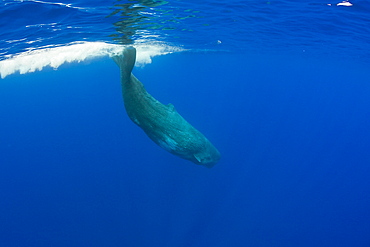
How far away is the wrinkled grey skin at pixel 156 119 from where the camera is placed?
785 cm

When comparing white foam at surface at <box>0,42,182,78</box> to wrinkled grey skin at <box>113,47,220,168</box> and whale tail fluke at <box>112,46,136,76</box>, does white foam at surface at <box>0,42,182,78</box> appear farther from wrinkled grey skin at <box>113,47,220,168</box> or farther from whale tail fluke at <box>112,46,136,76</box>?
wrinkled grey skin at <box>113,47,220,168</box>

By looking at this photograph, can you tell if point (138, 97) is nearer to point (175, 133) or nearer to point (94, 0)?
point (175, 133)

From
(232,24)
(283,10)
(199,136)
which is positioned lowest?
(199,136)

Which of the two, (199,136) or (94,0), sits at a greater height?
(94,0)

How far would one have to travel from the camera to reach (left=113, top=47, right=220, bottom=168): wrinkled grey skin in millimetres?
7848

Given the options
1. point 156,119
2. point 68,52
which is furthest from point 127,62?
point 68,52

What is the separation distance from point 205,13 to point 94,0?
5.57 metres

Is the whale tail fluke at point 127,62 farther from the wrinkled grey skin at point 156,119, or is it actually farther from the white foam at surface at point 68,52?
the white foam at surface at point 68,52

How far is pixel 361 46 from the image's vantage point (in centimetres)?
2172

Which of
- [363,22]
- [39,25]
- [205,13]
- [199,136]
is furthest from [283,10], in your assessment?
[39,25]

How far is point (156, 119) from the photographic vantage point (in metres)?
7.92

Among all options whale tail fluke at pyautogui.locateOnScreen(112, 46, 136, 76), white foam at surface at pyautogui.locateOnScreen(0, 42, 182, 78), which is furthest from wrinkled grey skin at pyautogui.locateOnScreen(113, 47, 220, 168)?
white foam at surface at pyautogui.locateOnScreen(0, 42, 182, 78)

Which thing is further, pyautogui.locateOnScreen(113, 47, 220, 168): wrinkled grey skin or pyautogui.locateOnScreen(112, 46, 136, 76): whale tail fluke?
pyautogui.locateOnScreen(113, 47, 220, 168): wrinkled grey skin

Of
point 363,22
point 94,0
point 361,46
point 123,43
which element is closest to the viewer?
point 94,0
